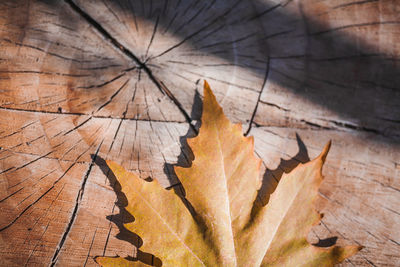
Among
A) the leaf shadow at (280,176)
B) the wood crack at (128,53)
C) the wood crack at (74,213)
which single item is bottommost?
the wood crack at (74,213)

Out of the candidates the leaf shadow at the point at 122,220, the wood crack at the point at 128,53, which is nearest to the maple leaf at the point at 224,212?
the leaf shadow at the point at 122,220

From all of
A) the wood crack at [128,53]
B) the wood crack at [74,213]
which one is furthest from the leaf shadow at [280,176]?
the wood crack at [74,213]

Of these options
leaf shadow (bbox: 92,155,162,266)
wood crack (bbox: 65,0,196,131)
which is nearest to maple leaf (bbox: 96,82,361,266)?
leaf shadow (bbox: 92,155,162,266)

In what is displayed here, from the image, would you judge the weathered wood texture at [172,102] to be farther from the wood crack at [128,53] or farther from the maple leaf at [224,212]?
the maple leaf at [224,212]

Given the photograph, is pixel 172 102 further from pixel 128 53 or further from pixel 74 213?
pixel 74 213

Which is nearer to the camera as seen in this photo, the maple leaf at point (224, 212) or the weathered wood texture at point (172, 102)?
the maple leaf at point (224, 212)

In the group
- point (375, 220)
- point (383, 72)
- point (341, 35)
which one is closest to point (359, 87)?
point (383, 72)

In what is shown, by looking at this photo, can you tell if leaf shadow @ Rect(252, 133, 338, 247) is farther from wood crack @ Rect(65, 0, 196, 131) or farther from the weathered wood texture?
wood crack @ Rect(65, 0, 196, 131)

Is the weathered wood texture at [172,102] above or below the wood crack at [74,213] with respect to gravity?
above
